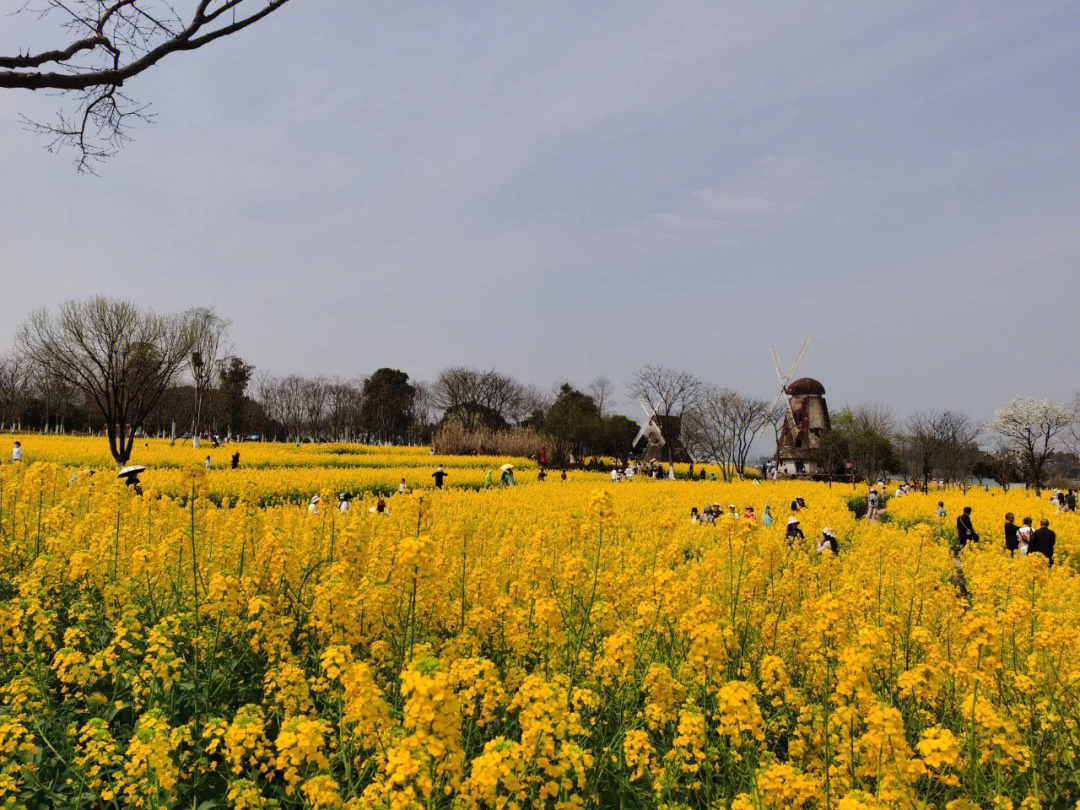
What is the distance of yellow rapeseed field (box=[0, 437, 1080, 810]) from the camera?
315cm

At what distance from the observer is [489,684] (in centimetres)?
393

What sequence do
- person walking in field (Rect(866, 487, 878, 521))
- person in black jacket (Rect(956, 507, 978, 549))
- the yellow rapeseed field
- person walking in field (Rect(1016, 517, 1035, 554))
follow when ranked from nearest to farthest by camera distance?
1. the yellow rapeseed field
2. person walking in field (Rect(1016, 517, 1035, 554))
3. person in black jacket (Rect(956, 507, 978, 549))
4. person walking in field (Rect(866, 487, 878, 521))

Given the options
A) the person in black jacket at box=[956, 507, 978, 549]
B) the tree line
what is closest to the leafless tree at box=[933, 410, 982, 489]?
the tree line

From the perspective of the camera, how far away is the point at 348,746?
12.1 ft

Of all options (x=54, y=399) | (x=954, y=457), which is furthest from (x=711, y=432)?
(x=54, y=399)

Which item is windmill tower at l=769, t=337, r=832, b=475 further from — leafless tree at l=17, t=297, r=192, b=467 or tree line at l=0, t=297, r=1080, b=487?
leafless tree at l=17, t=297, r=192, b=467

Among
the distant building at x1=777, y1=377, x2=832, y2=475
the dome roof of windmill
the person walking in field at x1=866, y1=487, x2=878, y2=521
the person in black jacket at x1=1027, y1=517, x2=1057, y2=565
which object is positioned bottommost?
the person walking in field at x1=866, y1=487, x2=878, y2=521

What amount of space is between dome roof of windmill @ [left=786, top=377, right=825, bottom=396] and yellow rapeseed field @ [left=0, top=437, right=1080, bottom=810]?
74038 millimetres

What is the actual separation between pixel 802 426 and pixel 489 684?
259 ft

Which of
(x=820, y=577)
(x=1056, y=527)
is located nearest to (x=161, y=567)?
(x=820, y=577)

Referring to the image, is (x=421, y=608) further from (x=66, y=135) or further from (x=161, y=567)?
(x=66, y=135)

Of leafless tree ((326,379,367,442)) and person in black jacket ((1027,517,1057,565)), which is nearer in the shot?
person in black jacket ((1027,517,1057,565))

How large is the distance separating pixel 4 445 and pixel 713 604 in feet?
144

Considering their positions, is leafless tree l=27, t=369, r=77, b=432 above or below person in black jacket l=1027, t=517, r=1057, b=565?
above
